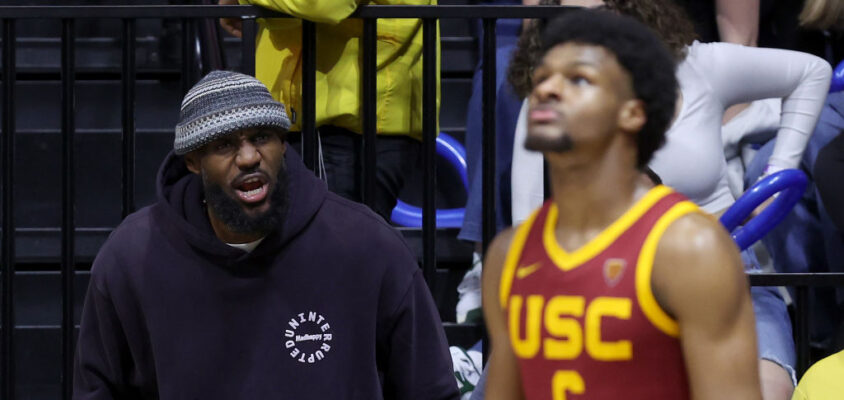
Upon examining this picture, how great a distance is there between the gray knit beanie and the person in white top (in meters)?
0.92

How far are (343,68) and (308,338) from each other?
1045mm

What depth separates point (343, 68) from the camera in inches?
189

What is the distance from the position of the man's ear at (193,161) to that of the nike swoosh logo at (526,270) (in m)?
1.73

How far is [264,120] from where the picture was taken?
417 centimetres

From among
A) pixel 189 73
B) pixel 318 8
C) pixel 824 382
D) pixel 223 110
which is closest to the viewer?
pixel 824 382

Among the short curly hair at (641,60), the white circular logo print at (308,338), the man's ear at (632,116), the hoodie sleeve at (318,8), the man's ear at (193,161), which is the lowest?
the white circular logo print at (308,338)

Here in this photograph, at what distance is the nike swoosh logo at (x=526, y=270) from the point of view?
2.80 meters

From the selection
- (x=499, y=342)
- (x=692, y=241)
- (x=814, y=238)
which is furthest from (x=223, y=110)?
(x=814, y=238)

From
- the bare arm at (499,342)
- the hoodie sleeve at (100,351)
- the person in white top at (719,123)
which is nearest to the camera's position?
the bare arm at (499,342)

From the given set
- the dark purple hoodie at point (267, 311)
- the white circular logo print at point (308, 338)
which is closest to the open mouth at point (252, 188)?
the dark purple hoodie at point (267, 311)

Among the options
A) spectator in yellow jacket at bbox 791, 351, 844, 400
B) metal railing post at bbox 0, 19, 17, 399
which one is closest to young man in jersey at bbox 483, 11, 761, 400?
spectator in yellow jacket at bbox 791, 351, 844, 400

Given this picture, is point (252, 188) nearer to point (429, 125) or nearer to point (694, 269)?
point (429, 125)

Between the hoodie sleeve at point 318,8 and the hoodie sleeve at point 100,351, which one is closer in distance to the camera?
the hoodie sleeve at point 100,351

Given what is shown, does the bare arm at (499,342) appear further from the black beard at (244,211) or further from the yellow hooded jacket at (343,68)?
the yellow hooded jacket at (343,68)
